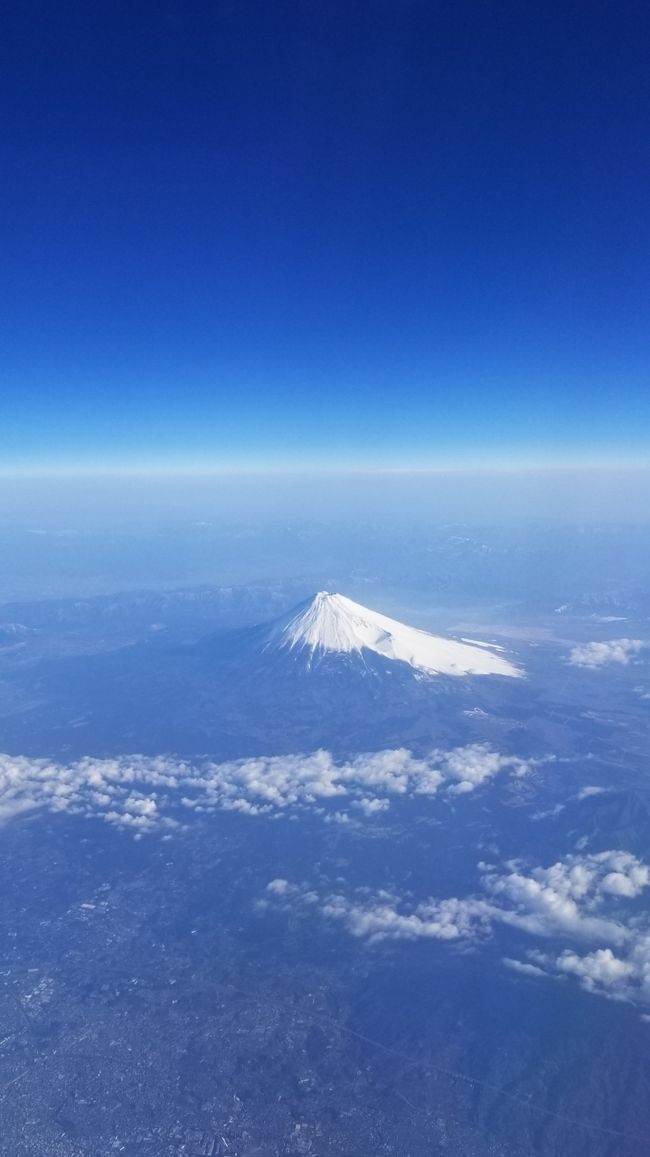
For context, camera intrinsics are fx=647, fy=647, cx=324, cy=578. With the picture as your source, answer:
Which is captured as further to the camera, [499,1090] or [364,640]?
[364,640]

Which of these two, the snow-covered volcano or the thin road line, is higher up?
the snow-covered volcano

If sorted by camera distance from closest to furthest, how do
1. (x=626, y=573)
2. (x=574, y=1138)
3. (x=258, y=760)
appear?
(x=574, y=1138)
(x=258, y=760)
(x=626, y=573)

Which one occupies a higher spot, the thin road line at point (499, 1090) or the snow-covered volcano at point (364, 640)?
the snow-covered volcano at point (364, 640)

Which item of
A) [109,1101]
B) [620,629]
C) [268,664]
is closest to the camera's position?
[109,1101]

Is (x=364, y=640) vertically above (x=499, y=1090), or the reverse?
(x=364, y=640)

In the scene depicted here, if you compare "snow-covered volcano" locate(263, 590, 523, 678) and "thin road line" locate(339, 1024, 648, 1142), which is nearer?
"thin road line" locate(339, 1024, 648, 1142)

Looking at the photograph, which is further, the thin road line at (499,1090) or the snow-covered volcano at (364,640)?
the snow-covered volcano at (364,640)

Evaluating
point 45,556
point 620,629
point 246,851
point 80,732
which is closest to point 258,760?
point 246,851

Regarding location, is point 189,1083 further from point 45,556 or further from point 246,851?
point 45,556
